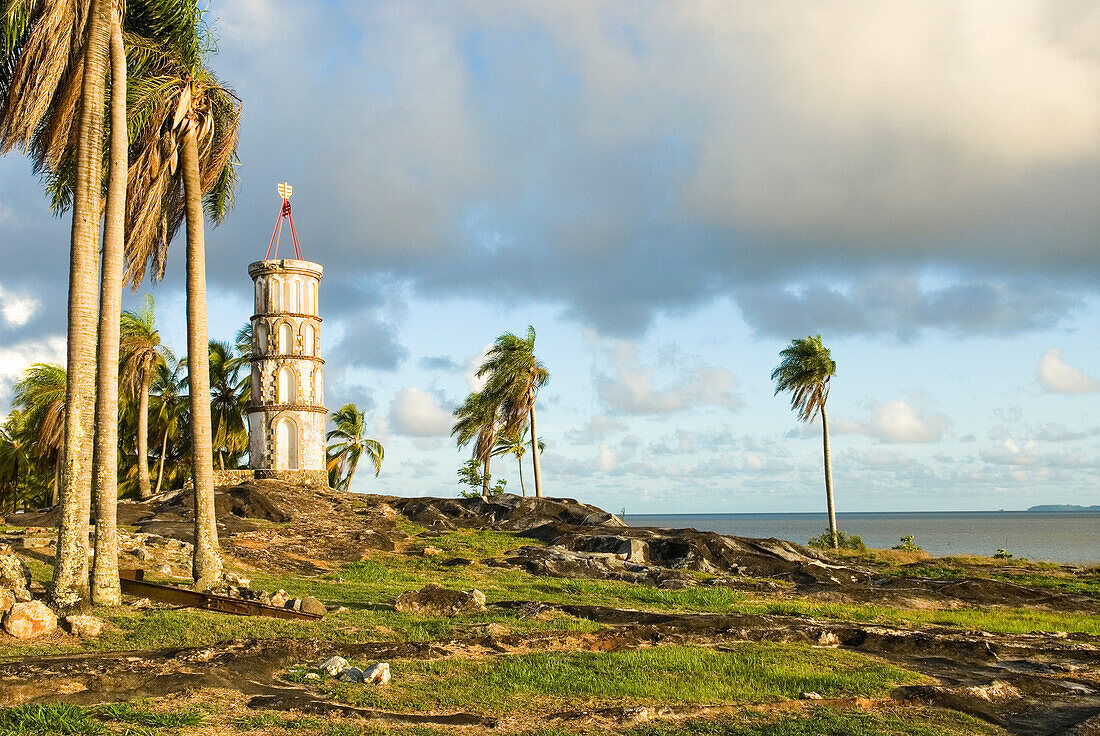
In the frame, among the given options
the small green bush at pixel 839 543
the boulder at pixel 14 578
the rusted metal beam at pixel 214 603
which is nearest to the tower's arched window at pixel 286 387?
the small green bush at pixel 839 543

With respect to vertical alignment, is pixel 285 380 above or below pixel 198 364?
above

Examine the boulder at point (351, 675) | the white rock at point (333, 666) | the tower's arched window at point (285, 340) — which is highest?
the tower's arched window at point (285, 340)

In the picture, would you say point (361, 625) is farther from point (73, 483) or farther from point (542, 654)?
point (73, 483)

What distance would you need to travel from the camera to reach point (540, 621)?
1572 cm

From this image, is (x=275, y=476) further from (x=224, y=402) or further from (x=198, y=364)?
(x=198, y=364)

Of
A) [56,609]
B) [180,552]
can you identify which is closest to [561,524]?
[180,552]

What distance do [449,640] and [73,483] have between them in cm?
641

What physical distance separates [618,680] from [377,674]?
295cm

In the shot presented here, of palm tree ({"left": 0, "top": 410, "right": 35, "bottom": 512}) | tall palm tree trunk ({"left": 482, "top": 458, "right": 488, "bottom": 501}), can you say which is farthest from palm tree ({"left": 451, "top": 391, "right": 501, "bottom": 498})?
palm tree ({"left": 0, "top": 410, "right": 35, "bottom": 512})

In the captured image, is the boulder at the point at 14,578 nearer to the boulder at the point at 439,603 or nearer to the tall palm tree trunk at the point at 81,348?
the tall palm tree trunk at the point at 81,348

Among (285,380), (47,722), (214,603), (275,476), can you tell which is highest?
(285,380)

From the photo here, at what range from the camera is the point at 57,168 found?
55.6ft

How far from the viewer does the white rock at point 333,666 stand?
1127 centimetres

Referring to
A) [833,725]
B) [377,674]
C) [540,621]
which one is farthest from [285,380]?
[833,725]
